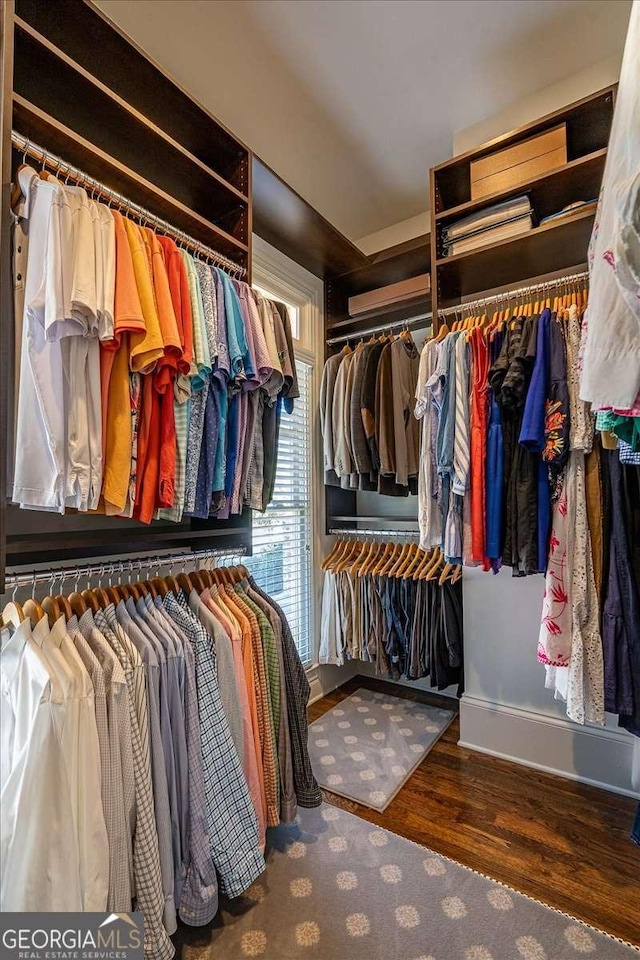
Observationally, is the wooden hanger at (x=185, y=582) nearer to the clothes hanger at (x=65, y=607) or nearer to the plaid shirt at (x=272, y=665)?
the plaid shirt at (x=272, y=665)

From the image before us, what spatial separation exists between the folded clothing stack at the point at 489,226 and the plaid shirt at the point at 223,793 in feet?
6.25

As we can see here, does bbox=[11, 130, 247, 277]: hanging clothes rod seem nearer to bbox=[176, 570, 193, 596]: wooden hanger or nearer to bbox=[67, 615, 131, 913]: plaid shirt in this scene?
bbox=[176, 570, 193, 596]: wooden hanger

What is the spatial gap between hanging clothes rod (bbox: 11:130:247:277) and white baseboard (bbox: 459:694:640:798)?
221 cm

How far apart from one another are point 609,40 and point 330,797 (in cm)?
317

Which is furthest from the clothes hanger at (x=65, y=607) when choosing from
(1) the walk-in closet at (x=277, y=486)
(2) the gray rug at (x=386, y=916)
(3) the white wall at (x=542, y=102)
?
(3) the white wall at (x=542, y=102)

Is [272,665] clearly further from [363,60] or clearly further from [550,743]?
[363,60]

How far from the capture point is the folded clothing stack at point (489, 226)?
1799mm

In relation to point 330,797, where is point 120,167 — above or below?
above

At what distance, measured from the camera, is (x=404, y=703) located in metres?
2.53

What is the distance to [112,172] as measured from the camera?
1312 mm

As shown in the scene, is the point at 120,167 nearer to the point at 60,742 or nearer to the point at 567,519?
the point at 60,742

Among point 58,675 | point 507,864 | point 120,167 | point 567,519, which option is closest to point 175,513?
point 58,675

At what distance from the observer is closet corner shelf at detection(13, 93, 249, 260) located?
114 centimetres

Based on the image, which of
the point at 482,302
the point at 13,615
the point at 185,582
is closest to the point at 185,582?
the point at 185,582
